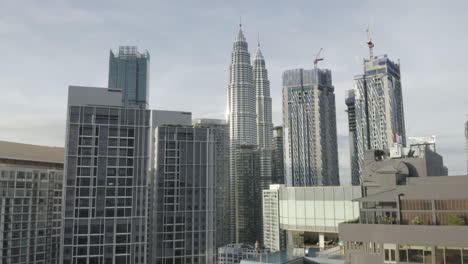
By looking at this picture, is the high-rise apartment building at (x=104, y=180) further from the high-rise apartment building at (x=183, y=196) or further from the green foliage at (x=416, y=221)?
the green foliage at (x=416, y=221)

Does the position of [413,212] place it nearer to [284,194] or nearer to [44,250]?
[284,194]

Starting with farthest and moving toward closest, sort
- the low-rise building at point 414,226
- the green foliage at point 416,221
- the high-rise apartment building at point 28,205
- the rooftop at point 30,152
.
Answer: the rooftop at point 30,152
the high-rise apartment building at point 28,205
the green foliage at point 416,221
the low-rise building at point 414,226

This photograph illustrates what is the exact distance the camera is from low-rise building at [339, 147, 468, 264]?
3030 centimetres

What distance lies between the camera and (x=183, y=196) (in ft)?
444

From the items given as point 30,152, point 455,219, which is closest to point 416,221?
point 455,219

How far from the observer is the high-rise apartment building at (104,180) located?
103m

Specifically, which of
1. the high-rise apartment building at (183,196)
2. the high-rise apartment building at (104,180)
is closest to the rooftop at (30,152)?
the high-rise apartment building at (104,180)

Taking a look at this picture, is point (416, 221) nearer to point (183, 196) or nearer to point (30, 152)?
point (183, 196)

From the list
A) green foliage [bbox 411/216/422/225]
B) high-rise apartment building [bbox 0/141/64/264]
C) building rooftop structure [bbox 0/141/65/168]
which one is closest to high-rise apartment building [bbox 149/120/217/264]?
high-rise apartment building [bbox 0/141/64/264]

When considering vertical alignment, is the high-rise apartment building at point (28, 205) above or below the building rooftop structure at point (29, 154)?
below

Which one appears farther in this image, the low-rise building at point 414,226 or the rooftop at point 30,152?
the rooftop at point 30,152

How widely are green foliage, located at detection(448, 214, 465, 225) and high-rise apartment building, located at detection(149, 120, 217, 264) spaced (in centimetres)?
11024

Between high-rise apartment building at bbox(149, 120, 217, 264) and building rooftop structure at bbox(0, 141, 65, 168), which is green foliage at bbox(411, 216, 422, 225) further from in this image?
building rooftop structure at bbox(0, 141, 65, 168)

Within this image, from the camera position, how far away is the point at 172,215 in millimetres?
133875
